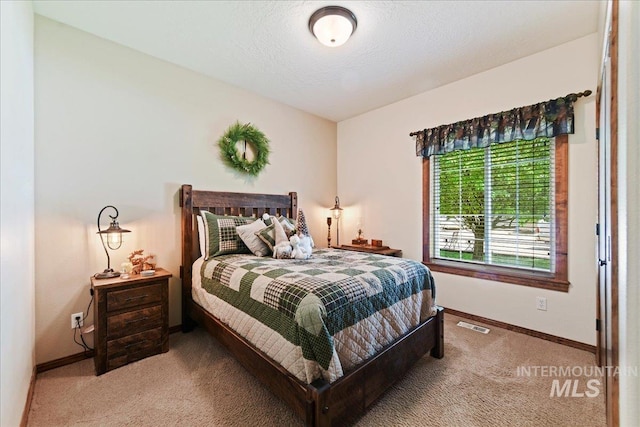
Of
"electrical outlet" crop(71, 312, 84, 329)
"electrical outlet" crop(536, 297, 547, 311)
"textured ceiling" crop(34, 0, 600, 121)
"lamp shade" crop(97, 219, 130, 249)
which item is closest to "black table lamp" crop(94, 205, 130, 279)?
"lamp shade" crop(97, 219, 130, 249)

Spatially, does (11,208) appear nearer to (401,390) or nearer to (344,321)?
(344,321)

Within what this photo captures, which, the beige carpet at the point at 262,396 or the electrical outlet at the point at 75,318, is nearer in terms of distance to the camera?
the beige carpet at the point at 262,396

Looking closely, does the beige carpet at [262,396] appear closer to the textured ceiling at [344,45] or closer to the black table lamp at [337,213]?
the black table lamp at [337,213]

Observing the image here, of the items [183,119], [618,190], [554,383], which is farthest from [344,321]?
[183,119]

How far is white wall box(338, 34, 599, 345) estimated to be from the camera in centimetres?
235

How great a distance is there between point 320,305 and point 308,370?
32 cm

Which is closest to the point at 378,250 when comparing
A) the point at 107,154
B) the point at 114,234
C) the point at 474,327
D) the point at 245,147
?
the point at 474,327

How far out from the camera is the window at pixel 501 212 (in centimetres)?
253

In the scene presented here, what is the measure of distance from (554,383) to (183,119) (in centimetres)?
384

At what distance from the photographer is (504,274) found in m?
2.79

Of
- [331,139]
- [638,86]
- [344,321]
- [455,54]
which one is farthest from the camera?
[331,139]

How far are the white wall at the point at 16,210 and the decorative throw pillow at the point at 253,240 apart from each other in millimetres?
1459

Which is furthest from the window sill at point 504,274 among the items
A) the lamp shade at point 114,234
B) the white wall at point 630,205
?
the lamp shade at point 114,234

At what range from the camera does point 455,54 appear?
260 cm
